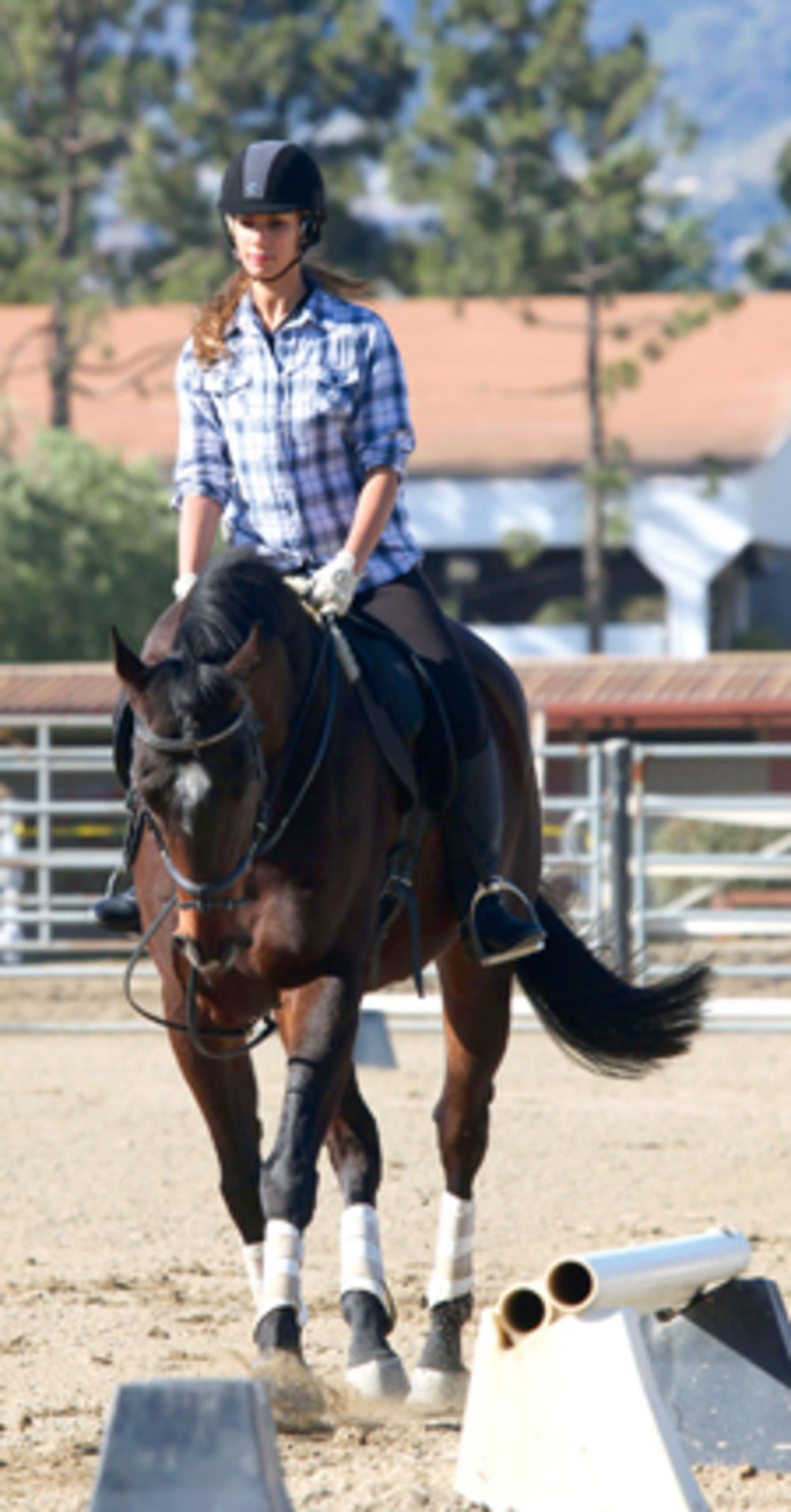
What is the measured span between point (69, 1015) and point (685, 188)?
2938 cm

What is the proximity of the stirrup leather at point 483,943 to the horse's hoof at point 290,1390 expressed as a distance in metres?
1.27

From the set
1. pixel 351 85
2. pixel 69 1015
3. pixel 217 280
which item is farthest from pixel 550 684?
pixel 351 85

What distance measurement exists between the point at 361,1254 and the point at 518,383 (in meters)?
36.4

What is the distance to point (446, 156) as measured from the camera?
41094mm

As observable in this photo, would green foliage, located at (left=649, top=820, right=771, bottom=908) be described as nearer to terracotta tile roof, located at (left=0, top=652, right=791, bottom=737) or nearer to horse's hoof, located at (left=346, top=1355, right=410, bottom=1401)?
terracotta tile roof, located at (left=0, top=652, right=791, bottom=737)

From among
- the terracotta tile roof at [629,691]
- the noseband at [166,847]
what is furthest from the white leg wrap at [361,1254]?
the terracotta tile roof at [629,691]

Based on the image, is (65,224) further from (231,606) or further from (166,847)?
(166,847)

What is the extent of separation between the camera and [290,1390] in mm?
4094

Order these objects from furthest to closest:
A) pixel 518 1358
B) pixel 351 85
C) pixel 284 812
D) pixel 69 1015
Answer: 1. pixel 351 85
2. pixel 69 1015
3. pixel 284 812
4. pixel 518 1358

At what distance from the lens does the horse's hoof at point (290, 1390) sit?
13.4 ft

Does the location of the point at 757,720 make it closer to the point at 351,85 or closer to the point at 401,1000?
the point at 401,1000

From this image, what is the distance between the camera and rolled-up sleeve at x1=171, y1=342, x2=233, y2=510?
4973mm

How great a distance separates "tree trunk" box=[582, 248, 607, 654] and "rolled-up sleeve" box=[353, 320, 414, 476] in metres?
28.7

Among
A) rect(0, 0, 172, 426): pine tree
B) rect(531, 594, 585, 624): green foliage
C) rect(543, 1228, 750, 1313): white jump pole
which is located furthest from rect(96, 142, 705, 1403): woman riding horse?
rect(531, 594, 585, 624): green foliage
